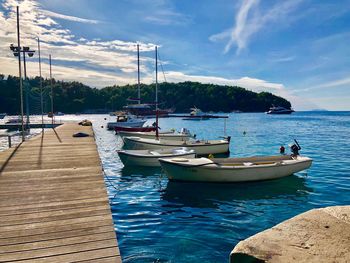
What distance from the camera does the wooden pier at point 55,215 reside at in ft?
15.3

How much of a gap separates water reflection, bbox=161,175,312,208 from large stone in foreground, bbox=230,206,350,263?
832 cm

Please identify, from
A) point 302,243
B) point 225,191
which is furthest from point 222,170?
point 302,243

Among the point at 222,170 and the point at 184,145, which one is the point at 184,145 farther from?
the point at 222,170

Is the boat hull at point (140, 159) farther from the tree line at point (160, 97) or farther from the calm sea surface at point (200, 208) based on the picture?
the tree line at point (160, 97)

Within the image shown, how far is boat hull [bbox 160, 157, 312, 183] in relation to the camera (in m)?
13.8

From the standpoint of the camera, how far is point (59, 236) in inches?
206

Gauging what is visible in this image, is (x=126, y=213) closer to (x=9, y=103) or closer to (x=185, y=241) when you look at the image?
(x=185, y=241)

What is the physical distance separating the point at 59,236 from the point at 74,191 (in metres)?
2.81

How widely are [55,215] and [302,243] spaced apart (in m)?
5.34

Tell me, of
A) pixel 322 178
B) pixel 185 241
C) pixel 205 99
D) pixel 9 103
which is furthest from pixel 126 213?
pixel 205 99

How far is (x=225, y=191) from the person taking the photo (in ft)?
44.4

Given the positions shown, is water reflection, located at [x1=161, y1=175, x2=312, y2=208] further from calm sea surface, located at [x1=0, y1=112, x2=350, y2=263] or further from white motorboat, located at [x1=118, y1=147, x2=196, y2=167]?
white motorboat, located at [x1=118, y1=147, x2=196, y2=167]

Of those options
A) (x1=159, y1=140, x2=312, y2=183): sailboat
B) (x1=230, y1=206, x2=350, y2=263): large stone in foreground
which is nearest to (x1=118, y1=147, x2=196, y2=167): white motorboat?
(x1=159, y1=140, x2=312, y2=183): sailboat

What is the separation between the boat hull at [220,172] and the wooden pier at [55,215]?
4.56 m
